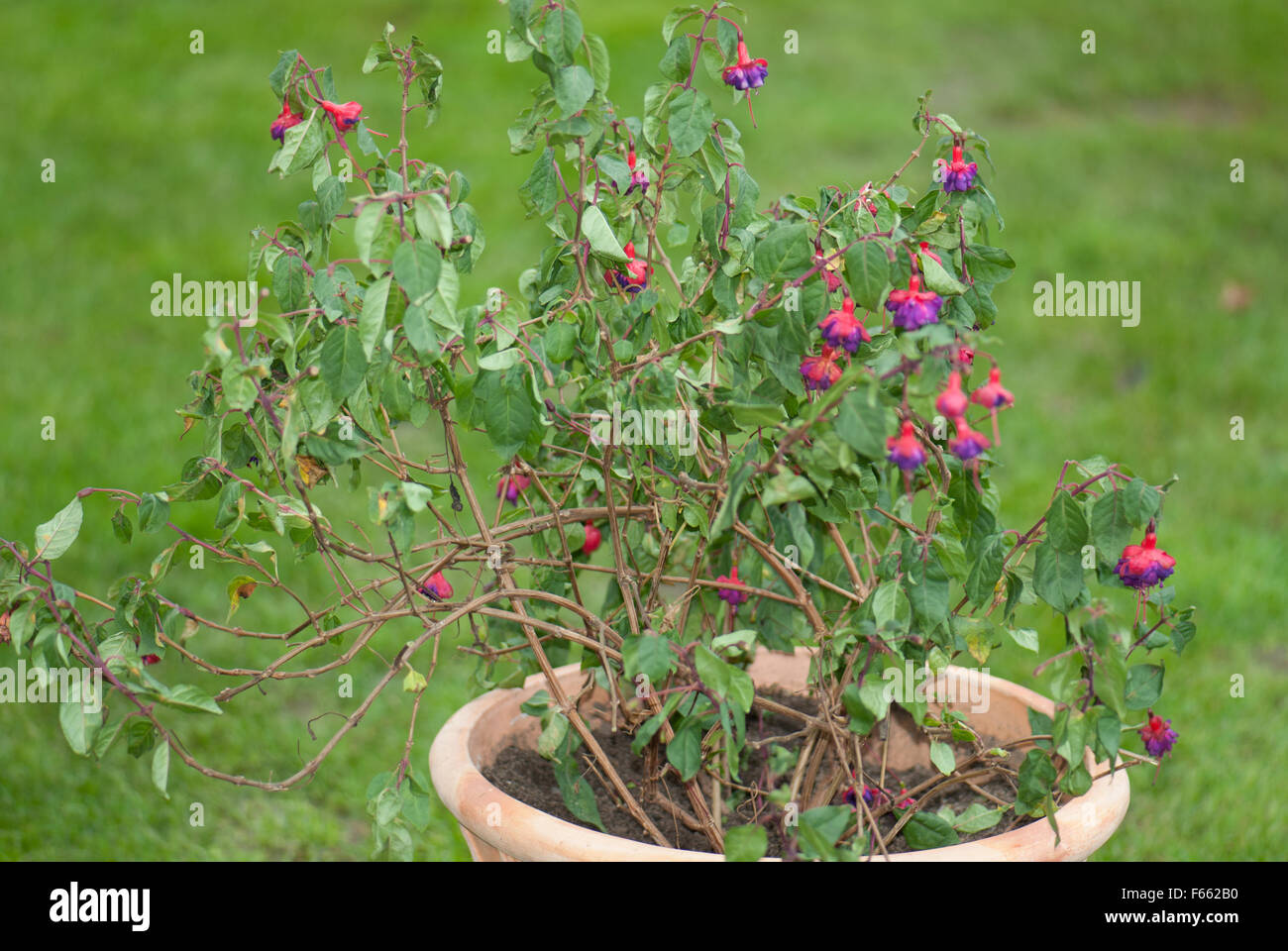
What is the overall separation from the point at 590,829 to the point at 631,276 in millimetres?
668

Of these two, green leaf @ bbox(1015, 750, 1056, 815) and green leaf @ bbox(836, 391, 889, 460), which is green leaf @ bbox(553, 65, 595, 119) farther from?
green leaf @ bbox(1015, 750, 1056, 815)

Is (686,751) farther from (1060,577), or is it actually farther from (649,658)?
(1060,577)

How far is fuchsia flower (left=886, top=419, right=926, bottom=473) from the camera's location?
111 cm

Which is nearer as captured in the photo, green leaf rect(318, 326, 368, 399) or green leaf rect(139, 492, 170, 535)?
green leaf rect(318, 326, 368, 399)

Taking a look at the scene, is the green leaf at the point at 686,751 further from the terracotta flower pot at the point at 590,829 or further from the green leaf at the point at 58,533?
the green leaf at the point at 58,533

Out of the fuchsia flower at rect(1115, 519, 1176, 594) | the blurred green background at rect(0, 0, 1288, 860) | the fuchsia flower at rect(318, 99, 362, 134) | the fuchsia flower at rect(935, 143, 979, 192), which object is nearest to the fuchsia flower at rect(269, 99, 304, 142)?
the fuchsia flower at rect(318, 99, 362, 134)

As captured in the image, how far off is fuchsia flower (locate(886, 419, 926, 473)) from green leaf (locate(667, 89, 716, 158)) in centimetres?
40

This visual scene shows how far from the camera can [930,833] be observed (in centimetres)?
141

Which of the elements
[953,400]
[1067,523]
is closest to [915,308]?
[953,400]

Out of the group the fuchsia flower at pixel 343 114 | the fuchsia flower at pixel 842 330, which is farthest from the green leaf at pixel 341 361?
the fuchsia flower at pixel 842 330

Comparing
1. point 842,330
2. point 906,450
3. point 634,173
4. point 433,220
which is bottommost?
point 906,450

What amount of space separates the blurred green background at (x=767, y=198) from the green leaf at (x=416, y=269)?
1.82 feet
